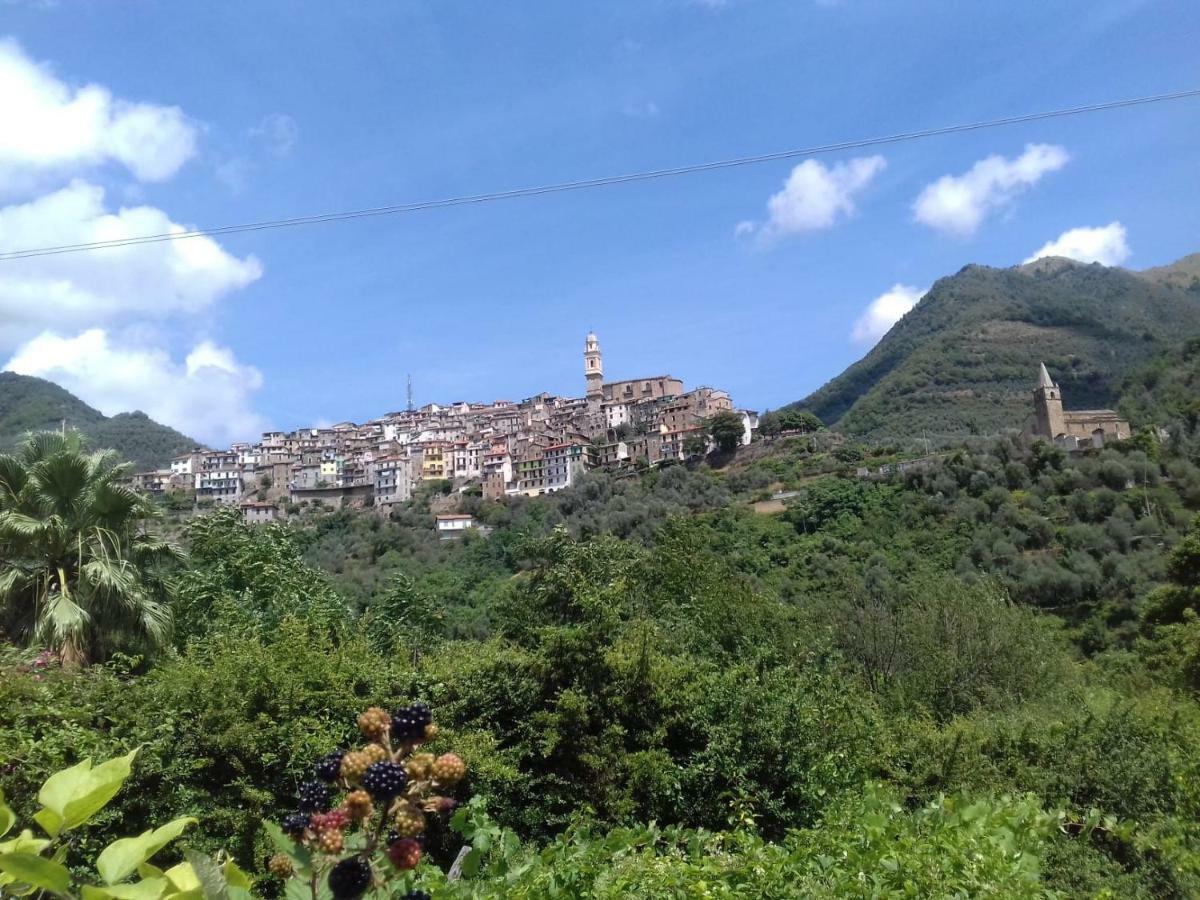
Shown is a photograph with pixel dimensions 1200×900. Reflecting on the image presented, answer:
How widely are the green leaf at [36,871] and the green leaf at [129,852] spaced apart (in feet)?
0.27

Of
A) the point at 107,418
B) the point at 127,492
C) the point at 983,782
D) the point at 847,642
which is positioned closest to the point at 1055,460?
the point at 847,642

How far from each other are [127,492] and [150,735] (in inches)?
164

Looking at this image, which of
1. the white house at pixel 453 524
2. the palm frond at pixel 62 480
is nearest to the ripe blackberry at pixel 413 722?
the palm frond at pixel 62 480

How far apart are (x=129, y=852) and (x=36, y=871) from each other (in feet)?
0.57

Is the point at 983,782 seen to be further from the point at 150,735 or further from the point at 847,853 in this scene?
the point at 150,735

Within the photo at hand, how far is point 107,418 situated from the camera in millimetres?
113000

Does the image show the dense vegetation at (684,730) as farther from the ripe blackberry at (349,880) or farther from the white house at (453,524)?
the white house at (453,524)

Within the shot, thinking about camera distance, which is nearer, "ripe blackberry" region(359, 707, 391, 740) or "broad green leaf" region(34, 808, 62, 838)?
"broad green leaf" region(34, 808, 62, 838)

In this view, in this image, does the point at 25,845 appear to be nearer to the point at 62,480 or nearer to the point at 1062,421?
the point at 62,480

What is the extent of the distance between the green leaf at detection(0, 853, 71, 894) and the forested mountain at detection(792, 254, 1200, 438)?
71.9m

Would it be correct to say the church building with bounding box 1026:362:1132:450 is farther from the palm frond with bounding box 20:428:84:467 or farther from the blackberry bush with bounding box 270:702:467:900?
the blackberry bush with bounding box 270:702:467:900

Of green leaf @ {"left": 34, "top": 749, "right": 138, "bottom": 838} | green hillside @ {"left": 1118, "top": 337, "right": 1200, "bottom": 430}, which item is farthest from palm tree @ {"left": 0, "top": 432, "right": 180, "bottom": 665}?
green hillside @ {"left": 1118, "top": 337, "right": 1200, "bottom": 430}

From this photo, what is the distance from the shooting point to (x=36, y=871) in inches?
42.0

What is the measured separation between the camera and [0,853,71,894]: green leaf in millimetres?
1030
